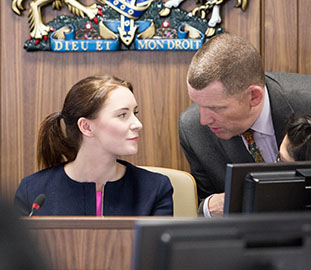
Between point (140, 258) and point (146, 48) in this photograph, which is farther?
point (146, 48)

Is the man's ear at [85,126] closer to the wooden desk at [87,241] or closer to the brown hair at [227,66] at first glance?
the brown hair at [227,66]

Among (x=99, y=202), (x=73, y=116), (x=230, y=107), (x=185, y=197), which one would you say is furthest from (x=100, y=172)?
(x=230, y=107)

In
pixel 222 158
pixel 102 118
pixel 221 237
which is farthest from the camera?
pixel 222 158

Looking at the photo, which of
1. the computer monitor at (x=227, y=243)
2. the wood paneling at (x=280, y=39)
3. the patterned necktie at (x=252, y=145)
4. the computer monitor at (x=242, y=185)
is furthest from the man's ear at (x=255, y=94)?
the computer monitor at (x=227, y=243)

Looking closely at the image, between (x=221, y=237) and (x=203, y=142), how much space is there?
5.02 ft

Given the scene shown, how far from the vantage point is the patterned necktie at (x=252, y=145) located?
2061 millimetres

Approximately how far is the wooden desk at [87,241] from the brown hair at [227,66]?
2.81ft

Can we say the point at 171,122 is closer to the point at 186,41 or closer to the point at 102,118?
the point at 186,41

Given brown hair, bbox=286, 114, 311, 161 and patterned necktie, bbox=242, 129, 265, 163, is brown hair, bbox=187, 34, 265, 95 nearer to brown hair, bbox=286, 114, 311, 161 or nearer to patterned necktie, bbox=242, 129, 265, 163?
patterned necktie, bbox=242, 129, 265, 163

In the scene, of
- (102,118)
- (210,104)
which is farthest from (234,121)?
(102,118)

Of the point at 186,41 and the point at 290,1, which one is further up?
the point at 290,1

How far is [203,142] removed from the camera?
220 cm

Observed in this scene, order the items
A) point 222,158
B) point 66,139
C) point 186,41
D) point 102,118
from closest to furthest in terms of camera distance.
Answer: point 102,118 < point 66,139 < point 222,158 < point 186,41

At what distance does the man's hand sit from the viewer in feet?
5.79
